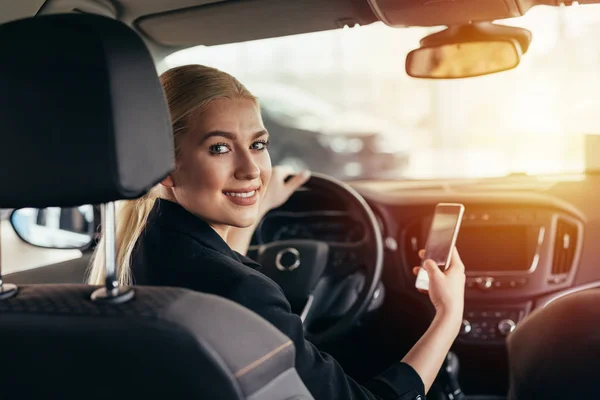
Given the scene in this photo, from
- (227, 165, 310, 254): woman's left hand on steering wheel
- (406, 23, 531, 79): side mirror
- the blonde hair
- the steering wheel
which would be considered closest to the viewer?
the blonde hair

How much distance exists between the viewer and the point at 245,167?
1.94m

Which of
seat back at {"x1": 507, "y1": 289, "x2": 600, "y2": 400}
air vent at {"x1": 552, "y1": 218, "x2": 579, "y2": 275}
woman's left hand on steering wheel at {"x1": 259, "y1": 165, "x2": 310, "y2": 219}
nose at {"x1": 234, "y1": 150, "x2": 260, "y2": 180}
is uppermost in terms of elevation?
nose at {"x1": 234, "y1": 150, "x2": 260, "y2": 180}

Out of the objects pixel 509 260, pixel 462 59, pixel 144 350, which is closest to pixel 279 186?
pixel 462 59

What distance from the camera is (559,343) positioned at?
1.88 metres

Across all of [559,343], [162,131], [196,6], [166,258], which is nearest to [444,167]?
[196,6]

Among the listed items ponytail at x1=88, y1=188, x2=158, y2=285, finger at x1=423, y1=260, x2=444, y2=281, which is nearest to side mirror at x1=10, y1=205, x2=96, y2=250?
ponytail at x1=88, y1=188, x2=158, y2=285

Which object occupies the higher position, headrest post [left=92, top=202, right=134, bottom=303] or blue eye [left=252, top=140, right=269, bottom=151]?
blue eye [left=252, top=140, right=269, bottom=151]

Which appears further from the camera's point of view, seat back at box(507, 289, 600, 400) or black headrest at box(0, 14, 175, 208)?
seat back at box(507, 289, 600, 400)

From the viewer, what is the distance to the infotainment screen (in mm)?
3547

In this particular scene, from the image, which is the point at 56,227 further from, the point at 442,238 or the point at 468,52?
the point at 468,52

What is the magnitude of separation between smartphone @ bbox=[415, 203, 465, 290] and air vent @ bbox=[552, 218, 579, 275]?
2.96 feet

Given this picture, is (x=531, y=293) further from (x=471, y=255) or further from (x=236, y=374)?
(x=236, y=374)

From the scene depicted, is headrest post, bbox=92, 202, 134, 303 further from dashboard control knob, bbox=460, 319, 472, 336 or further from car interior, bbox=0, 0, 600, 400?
dashboard control knob, bbox=460, 319, 472, 336

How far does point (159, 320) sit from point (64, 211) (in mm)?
2296
